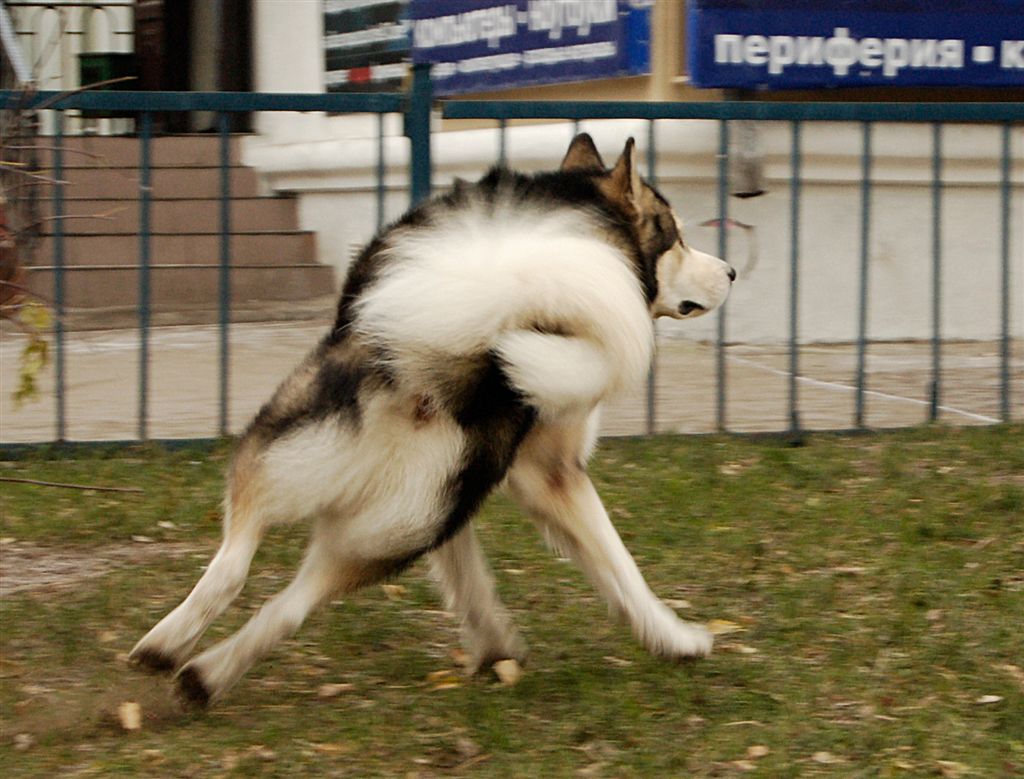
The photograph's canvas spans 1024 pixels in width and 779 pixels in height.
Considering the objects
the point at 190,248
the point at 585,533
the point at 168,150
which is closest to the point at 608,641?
the point at 585,533

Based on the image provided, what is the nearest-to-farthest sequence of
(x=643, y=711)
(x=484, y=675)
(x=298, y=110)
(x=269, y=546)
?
(x=643, y=711) < (x=484, y=675) < (x=269, y=546) < (x=298, y=110)

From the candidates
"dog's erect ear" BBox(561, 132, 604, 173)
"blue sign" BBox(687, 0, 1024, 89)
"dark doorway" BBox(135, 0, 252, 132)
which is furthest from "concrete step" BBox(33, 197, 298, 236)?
"dog's erect ear" BBox(561, 132, 604, 173)

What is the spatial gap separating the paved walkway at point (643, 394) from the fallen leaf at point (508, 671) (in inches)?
87.9

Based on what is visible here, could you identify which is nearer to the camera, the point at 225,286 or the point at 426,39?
the point at 225,286

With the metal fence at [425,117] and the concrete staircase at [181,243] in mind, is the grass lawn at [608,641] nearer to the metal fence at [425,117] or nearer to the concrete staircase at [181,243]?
the metal fence at [425,117]

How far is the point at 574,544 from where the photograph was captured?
4.20 m

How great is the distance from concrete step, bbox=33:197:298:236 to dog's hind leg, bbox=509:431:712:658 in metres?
8.16

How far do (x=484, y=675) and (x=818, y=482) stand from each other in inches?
93.2

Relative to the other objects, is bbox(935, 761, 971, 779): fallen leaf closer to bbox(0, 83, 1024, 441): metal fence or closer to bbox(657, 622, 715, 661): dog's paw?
bbox(657, 622, 715, 661): dog's paw

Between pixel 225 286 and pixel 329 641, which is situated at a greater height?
pixel 225 286

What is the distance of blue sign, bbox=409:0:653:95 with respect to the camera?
33.8ft

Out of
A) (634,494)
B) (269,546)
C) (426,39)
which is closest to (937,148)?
(634,494)

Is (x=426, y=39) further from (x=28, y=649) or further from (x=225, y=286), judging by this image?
Result: (x=28, y=649)

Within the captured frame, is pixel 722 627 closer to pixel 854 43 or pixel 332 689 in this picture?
pixel 332 689
